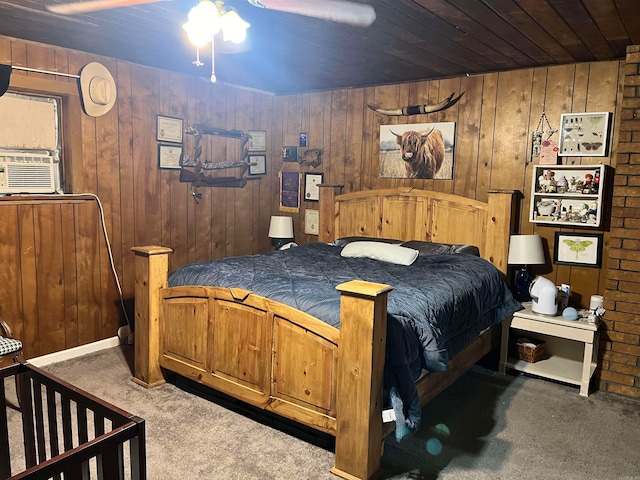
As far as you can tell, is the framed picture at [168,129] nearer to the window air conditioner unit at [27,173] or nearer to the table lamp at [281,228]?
the window air conditioner unit at [27,173]

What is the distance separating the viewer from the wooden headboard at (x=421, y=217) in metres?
3.79

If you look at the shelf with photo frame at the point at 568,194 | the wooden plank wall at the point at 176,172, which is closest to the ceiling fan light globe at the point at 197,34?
the wooden plank wall at the point at 176,172

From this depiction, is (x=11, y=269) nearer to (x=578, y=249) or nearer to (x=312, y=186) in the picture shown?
(x=312, y=186)

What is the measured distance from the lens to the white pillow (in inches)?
141

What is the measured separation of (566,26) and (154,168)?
312cm

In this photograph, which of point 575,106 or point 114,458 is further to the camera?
point 575,106

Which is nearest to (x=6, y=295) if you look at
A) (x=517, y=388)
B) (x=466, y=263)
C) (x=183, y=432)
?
(x=183, y=432)

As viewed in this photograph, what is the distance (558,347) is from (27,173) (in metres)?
4.05

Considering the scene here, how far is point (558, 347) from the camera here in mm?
3764

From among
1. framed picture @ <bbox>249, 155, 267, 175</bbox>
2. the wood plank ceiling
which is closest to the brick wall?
the wood plank ceiling

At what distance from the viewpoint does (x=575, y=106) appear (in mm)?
3580

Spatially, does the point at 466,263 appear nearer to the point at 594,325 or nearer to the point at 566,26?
the point at 594,325

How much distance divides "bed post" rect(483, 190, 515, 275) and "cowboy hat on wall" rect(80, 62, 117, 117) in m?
2.97

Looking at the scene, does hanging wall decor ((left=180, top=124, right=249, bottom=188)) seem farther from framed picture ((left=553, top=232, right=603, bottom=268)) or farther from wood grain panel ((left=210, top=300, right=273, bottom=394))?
framed picture ((left=553, top=232, right=603, bottom=268))
